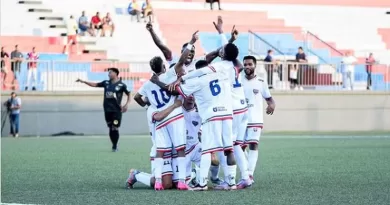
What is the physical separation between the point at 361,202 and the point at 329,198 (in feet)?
1.88

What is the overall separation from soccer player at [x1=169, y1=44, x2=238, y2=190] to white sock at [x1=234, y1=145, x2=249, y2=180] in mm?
361

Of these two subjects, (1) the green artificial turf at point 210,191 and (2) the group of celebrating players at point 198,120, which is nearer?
(1) the green artificial turf at point 210,191

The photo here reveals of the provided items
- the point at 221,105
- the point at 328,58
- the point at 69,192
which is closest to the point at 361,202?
the point at 221,105

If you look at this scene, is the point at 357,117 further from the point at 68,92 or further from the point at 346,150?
the point at 346,150

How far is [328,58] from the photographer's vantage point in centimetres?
4397

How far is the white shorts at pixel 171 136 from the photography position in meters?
15.1

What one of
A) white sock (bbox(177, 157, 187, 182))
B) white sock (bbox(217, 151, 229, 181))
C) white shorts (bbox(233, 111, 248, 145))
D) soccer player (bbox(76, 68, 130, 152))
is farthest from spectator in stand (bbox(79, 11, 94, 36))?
white sock (bbox(177, 157, 187, 182))

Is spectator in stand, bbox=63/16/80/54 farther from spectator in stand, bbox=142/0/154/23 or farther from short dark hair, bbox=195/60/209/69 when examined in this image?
short dark hair, bbox=195/60/209/69

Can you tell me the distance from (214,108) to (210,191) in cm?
112

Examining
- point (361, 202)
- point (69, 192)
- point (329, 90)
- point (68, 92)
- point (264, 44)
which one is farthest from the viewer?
point (264, 44)

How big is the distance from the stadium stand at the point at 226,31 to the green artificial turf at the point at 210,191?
1090 cm

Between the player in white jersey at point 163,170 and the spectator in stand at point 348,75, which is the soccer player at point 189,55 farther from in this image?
the spectator in stand at point 348,75

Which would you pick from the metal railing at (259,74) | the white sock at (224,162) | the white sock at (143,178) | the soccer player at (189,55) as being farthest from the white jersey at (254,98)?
the metal railing at (259,74)

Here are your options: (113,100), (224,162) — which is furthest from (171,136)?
(113,100)
